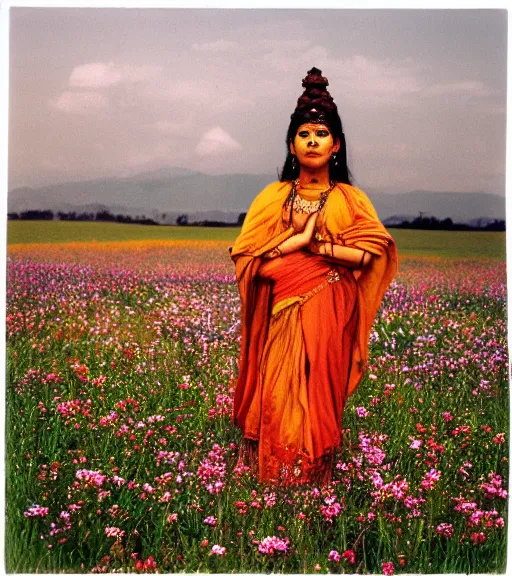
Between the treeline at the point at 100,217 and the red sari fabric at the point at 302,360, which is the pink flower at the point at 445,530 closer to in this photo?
the red sari fabric at the point at 302,360

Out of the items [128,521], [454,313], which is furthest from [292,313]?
[128,521]

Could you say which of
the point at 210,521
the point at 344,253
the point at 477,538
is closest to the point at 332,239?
the point at 344,253

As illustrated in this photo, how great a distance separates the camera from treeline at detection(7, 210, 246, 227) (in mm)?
4770

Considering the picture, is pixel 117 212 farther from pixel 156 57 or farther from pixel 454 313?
pixel 454 313

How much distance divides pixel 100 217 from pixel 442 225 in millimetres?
1829

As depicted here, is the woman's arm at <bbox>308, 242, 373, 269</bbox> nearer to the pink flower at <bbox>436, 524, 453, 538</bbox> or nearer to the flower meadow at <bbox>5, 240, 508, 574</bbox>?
the flower meadow at <bbox>5, 240, 508, 574</bbox>

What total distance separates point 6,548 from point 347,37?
3.18 meters

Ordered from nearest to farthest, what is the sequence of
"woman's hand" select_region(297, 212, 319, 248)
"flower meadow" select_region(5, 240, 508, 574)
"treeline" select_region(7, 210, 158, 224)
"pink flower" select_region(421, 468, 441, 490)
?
"woman's hand" select_region(297, 212, 319, 248)
"flower meadow" select_region(5, 240, 508, 574)
"pink flower" select_region(421, 468, 441, 490)
"treeline" select_region(7, 210, 158, 224)

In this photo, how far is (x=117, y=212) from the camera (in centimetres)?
484

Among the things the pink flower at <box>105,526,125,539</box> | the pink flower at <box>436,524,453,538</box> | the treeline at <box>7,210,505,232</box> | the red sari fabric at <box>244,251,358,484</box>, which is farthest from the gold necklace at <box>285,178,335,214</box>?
the pink flower at <box>105,526,125,539</box>

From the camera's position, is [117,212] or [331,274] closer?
[331,274]

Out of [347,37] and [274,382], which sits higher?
[347,37]

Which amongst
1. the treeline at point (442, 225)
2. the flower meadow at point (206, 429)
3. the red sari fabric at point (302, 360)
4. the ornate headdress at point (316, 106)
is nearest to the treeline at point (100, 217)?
the flower meadow at point (206, 429)

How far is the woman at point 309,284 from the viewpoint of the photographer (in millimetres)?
4488
